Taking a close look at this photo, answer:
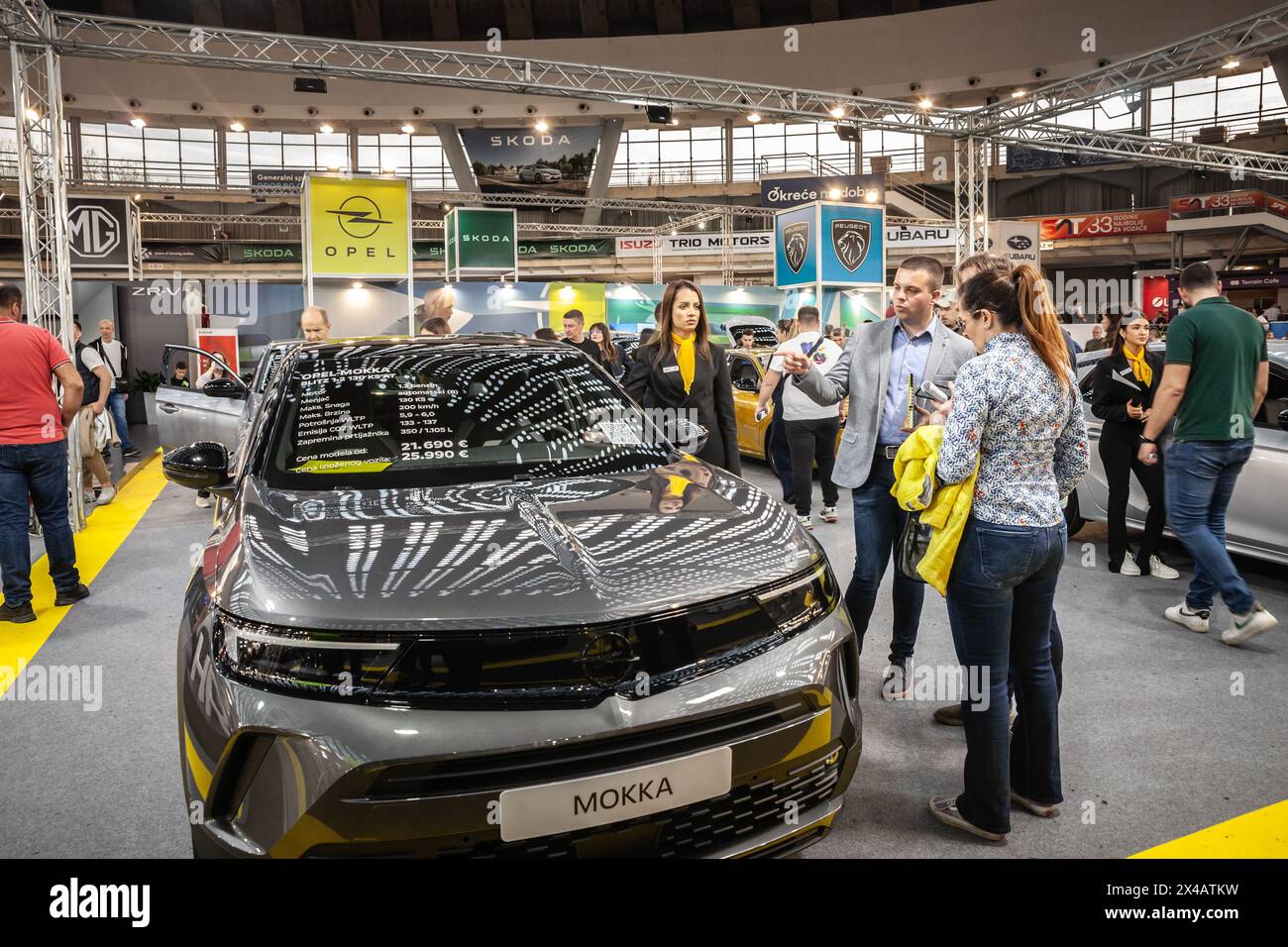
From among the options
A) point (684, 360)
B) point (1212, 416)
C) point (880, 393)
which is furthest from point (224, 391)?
point (1212, 416)

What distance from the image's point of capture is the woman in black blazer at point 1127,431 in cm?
531

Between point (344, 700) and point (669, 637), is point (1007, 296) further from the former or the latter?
point (344, 700)

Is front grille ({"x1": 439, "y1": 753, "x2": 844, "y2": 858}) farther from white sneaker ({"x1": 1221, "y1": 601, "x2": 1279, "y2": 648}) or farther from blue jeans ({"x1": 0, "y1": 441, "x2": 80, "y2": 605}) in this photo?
blue jeans ({"x1": 0, "y1": 441, "x2": 80, "y2": 605})

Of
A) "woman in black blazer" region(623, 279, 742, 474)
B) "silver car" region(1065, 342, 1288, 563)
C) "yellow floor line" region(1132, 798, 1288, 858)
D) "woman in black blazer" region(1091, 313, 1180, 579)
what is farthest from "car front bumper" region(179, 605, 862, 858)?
"woman in black blazer" region(1091, 313, 1180, 579)

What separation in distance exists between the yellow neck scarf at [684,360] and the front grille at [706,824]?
2.76 m

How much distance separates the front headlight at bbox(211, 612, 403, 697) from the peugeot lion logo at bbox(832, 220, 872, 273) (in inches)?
560

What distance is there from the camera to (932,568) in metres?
2.38

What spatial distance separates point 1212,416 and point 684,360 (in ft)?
8.15

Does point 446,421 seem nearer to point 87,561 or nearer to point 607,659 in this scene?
point 607,659

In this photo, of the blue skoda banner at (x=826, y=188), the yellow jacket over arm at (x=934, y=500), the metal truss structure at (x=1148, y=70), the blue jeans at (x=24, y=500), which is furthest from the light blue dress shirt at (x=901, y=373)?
the blue skoda banner at (x=826, y=188)

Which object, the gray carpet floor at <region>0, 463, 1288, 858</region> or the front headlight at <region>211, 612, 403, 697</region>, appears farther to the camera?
the gray carpet floor at <region>0, 463, 1288, 858</region>

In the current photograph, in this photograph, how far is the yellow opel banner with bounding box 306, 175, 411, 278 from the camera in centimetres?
1282

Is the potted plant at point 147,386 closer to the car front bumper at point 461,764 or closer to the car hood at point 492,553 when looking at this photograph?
the car hood at point 492,553

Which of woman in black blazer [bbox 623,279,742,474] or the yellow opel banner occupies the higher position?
the yellow opel banner
